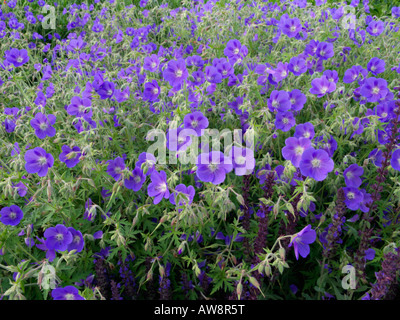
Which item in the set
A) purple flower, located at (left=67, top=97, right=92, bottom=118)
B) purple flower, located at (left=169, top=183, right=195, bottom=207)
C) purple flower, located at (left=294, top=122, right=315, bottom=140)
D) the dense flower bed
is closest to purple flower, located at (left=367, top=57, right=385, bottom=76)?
the dense flower bed

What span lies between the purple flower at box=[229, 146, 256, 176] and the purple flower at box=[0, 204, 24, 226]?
119cm

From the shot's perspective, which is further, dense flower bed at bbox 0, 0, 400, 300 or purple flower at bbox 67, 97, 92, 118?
purple flower at bbox 67, 97, 92, 118

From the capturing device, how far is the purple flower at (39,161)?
217 centimetres

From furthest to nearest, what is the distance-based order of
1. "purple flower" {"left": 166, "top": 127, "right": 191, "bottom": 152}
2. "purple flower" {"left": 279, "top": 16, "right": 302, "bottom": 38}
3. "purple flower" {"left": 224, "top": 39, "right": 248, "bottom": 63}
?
"purple flower" {"left": 279, "top": 16, "right": 302, "bottom": 38}
"purple flower" {"left": 224, "top": 39, "right": 248, "bottom": 63}
"purple flower" {"left": 166, "top": 127, "right": 191, "bottom": 152}

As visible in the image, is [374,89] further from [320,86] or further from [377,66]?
[377,66]

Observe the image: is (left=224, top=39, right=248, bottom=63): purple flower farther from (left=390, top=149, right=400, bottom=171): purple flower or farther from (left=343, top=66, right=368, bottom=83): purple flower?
(left=390, top=149, right=400, bottom=171): purple flower

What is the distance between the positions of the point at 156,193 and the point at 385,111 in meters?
1.65

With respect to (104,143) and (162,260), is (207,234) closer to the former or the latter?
(162,260)

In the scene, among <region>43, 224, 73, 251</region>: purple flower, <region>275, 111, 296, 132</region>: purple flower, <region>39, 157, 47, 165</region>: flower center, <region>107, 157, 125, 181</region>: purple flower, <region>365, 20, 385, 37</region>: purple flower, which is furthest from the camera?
<region>365, 20, 385, 37</region>: purple flower

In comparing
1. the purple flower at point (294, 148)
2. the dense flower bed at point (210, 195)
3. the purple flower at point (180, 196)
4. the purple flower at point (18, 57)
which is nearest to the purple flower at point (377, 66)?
the dense flower bed at point (210, 195)

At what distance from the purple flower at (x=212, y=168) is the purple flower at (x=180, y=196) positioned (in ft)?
0.48

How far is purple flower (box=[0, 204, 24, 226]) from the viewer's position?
206 cm

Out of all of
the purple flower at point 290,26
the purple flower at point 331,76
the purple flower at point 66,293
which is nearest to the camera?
the purple flower at point 66,293

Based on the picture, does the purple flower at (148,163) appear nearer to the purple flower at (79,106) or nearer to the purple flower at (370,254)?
the purple flower at (79,106)
